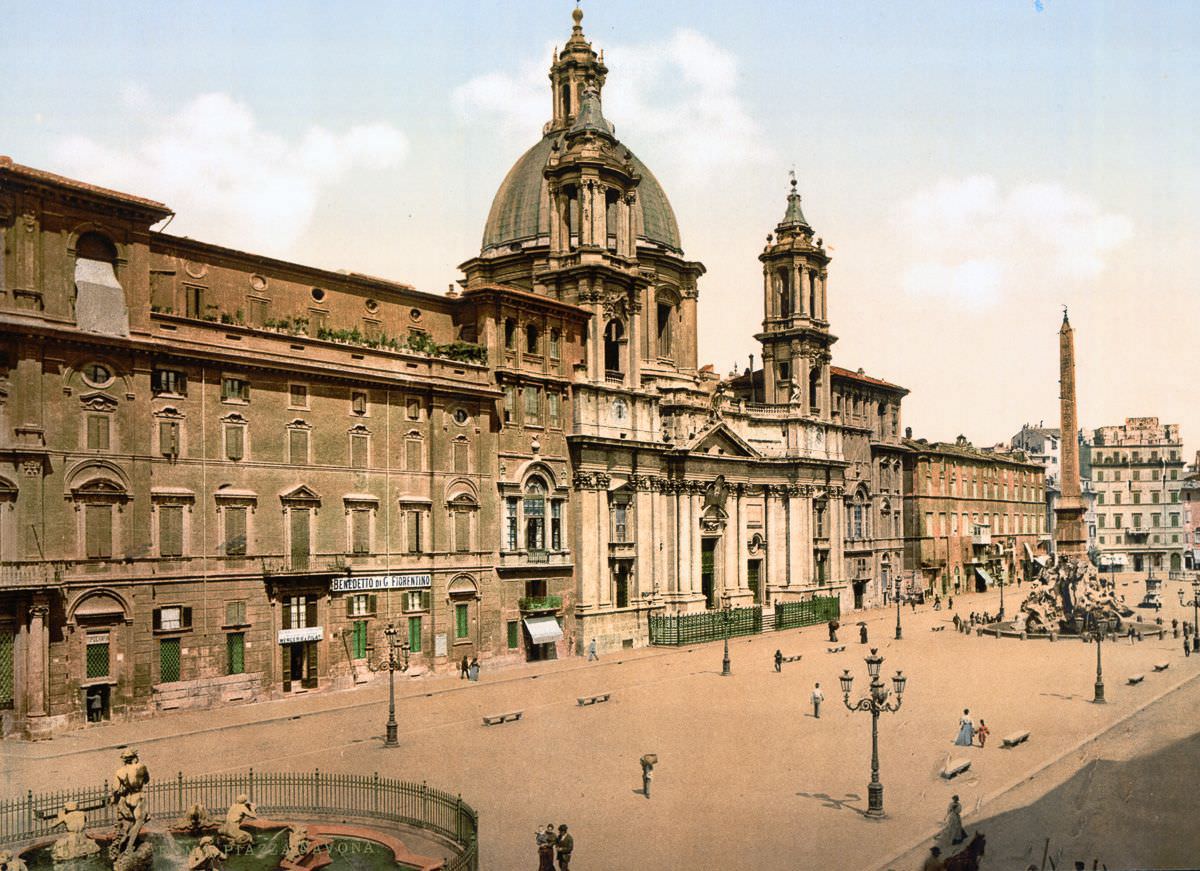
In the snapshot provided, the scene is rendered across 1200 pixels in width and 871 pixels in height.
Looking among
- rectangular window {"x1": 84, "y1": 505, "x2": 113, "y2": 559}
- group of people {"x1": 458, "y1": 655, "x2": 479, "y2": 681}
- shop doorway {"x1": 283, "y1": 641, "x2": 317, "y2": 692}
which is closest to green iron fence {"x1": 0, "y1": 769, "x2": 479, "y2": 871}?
rectangular window {"x1": 84, "y1": 505, "x2": 113, "y2": 559}

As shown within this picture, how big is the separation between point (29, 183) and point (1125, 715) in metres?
43.0

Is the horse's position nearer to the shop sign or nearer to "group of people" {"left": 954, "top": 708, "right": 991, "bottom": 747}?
"group of people" {"left": 954, "top": 708, "right": 991, "bottom": 747}

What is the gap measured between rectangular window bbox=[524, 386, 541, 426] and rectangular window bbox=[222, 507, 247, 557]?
16754mm

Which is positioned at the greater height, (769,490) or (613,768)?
(769,490)

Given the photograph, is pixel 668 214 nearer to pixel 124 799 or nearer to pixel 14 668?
pixel 14 668

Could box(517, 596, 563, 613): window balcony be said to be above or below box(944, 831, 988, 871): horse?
above

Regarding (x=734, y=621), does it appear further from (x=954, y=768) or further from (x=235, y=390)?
(x=954, y=768)

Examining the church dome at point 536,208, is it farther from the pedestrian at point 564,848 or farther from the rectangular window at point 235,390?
the pedestrian at point 564,848

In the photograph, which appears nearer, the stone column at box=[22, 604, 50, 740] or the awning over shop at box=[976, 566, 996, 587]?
the stone column at box=[22, 604, 50, 740]

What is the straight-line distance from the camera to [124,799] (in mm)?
21812

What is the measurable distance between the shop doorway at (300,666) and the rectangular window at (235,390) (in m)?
10.3

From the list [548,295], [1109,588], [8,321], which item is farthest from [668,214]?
[8,321]

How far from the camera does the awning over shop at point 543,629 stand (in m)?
53.2

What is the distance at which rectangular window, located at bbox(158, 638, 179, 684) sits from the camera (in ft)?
128
